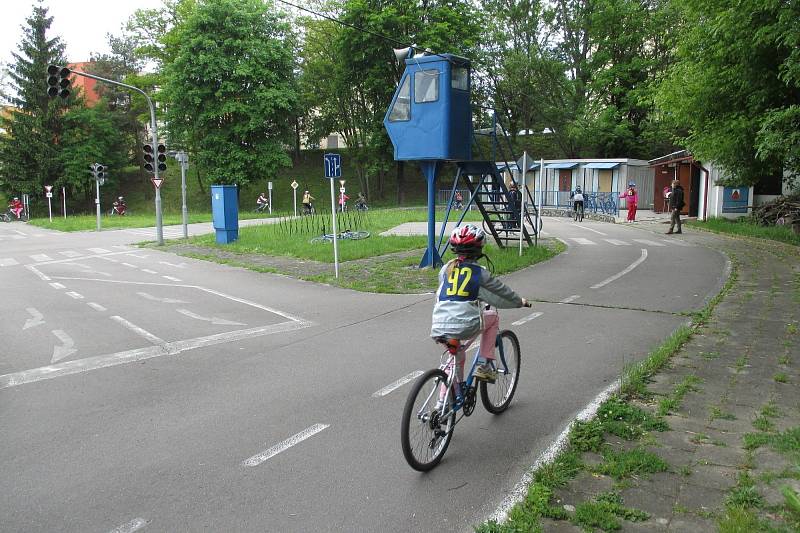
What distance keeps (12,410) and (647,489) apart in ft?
17.7

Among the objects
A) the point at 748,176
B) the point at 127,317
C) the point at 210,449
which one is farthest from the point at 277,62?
the point at 210,449

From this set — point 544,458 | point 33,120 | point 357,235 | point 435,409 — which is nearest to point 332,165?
point 357,235

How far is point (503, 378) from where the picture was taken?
5613mm

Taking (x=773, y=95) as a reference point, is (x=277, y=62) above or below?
above

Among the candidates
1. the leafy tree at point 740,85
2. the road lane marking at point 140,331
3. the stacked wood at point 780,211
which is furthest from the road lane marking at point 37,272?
the stacked wood at point 780,211

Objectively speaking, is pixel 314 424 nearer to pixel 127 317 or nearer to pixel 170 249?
pixel 127 317

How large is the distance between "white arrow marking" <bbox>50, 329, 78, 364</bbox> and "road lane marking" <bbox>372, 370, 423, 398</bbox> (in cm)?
412

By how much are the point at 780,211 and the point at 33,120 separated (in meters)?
51.2

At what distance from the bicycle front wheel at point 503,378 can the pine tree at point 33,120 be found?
174ft

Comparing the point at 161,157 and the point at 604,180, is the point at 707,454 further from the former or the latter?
the point at 604,180

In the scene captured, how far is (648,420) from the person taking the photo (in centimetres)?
512

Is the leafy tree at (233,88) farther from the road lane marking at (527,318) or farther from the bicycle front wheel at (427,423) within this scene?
the bicycle front wheel at (427,423)

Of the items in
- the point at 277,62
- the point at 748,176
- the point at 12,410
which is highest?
the point at 277,62

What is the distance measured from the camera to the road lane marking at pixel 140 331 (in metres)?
8.53
